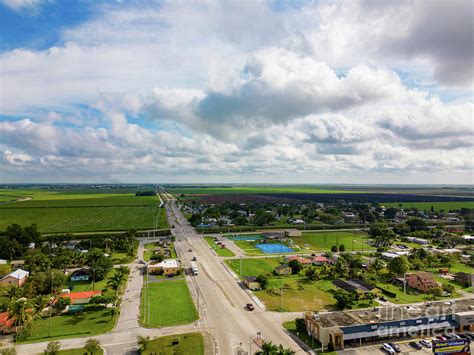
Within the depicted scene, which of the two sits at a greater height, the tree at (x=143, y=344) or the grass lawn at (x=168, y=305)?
the tree at (x=143, y=344)

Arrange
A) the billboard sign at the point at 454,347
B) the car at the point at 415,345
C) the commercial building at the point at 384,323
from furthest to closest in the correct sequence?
the commercial building at the point at 384,323 → the car at the point at 415,345 → the billboard sign at the point at 454,347

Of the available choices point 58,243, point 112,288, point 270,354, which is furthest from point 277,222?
point 270,354

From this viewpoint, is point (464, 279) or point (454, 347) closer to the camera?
point (454, 347)

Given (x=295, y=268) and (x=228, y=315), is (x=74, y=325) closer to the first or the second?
(x=228, y=315)

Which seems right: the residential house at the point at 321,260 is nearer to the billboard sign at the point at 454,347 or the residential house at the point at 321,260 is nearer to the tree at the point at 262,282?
the tree at the point at 262,282

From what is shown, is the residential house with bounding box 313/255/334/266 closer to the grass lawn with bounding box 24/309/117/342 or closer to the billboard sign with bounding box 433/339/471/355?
the billboard sign with bounding box 433/339/471/355

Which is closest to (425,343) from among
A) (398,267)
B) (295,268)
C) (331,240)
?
(398,267)

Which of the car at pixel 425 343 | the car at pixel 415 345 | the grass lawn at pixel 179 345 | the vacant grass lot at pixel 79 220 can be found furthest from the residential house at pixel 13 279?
the car at pixel 425 343
